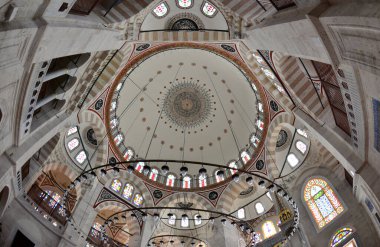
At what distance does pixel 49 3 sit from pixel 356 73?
6035 millimetres

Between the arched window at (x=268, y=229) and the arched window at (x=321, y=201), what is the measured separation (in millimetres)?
4910

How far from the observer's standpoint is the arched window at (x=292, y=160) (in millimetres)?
13835

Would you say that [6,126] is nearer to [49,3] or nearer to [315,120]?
[49,3]

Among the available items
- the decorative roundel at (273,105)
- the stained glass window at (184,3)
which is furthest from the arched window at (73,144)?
the decorative roundel at (273,105)

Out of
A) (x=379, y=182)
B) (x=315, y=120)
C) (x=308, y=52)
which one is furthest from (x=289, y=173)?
(x=308, y=52)

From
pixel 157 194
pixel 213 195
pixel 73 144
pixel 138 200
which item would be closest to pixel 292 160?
pixel 213 195

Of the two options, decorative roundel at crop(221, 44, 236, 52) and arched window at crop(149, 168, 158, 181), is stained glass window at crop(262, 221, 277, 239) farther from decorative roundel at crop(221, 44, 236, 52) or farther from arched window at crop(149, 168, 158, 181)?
decorative roundel at crop(221, 44, 236, 52)

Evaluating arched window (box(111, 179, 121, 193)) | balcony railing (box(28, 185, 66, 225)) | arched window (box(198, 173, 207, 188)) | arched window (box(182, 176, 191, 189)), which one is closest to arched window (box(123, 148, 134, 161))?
arched window (box(111, 179, 121, 193))

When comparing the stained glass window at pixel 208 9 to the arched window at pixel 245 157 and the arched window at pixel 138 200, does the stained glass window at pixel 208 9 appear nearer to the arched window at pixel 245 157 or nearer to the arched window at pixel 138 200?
the arched window at pixel 245 157

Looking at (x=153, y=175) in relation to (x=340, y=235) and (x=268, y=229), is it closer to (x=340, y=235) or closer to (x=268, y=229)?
(x=268, y=229)

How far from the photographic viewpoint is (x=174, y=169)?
1828 centimetres

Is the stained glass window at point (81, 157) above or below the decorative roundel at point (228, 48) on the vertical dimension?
below

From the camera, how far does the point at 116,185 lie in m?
15.5

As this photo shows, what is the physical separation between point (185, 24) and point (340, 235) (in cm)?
979
